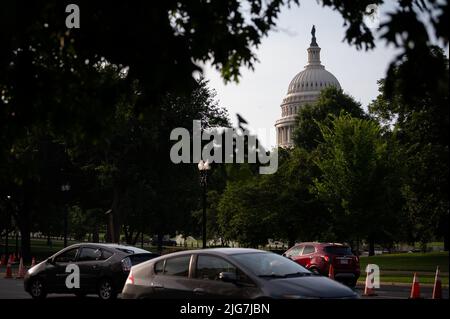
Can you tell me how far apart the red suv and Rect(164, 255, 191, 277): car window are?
14078 millimetres

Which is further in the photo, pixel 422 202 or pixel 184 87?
pixel 422 202

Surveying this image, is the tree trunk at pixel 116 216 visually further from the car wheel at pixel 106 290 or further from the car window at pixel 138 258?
the car wheel at pixel 106 290

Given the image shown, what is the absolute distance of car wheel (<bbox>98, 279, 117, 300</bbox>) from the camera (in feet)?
61.5

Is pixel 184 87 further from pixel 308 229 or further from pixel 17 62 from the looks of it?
pixel 308 229

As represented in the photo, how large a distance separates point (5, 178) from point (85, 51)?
8.75 feet

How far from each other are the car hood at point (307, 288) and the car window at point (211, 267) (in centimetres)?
93

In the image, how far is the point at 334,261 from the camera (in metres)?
26.0

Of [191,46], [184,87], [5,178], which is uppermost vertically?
[191,46]

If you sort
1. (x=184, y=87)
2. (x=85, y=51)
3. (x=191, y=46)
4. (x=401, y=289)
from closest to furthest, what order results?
1. (x=184, y=87)
2. (x=191, y=46)
3. (x=85, y=51)
4. (x=401, y=289)

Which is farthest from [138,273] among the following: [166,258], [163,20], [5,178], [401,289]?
[401,289]

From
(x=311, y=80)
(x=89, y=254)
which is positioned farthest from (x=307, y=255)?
(x=311, y=80)

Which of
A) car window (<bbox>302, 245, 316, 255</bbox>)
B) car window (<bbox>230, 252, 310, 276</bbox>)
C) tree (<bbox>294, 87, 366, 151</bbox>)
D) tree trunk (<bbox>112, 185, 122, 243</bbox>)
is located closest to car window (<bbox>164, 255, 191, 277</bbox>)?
car window (<bbox>230, 252, 310, 276</bbox>)

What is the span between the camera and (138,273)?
1255 cm

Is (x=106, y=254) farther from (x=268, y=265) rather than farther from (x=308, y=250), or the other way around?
(x=308, y=250)
